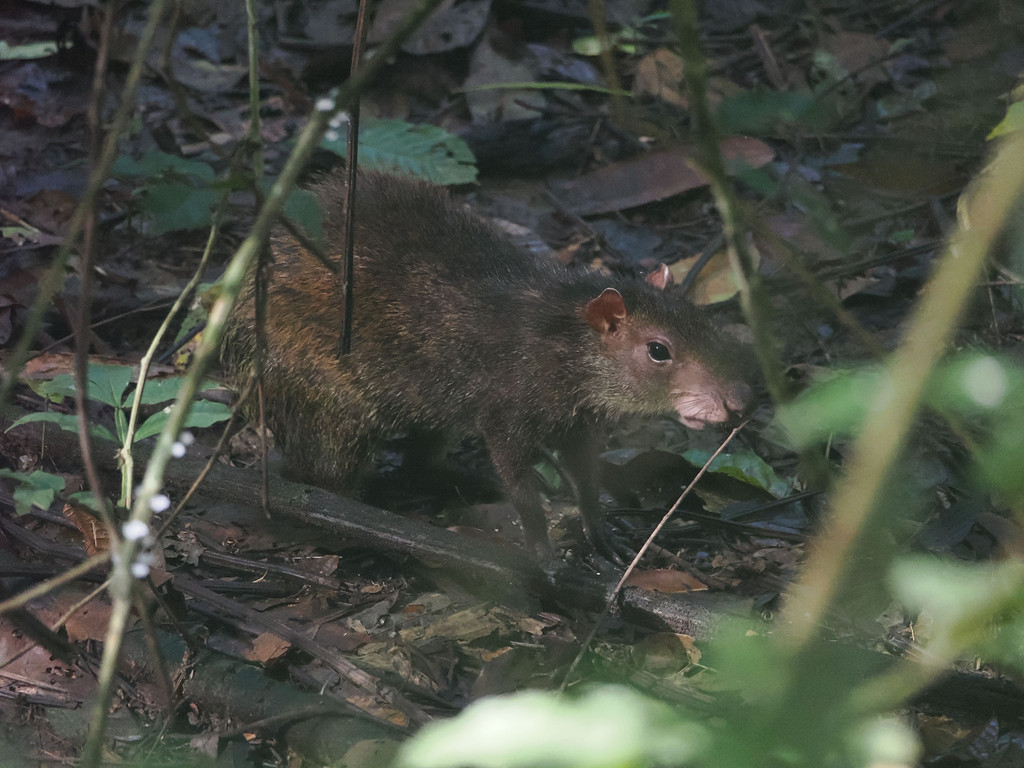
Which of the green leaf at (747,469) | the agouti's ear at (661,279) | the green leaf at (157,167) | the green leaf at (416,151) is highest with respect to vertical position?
the green leaf at (157,167)

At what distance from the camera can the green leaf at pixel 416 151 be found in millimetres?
6559

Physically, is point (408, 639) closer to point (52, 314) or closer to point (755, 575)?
point (755, 575)

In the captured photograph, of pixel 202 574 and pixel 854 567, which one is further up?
pixel 854 567

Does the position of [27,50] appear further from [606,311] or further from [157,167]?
[157,167]

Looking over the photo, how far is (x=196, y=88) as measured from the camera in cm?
771

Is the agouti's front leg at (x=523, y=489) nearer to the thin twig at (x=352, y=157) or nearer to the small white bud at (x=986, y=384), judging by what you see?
the thin twig at (x=352, y=157)

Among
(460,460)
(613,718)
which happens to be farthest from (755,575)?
(613,718)

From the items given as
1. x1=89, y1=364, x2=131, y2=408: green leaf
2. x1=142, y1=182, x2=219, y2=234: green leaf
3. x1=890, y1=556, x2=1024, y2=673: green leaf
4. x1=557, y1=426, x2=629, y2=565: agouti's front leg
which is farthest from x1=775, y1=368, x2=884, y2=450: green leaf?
x1=557, y1=426, x2=629, y2=565: agouti's front leg

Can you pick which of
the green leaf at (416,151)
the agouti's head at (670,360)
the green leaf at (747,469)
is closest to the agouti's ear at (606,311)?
the agouti's head at (670,360)

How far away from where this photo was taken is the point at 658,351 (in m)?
4.61

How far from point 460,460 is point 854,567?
443 centimetres

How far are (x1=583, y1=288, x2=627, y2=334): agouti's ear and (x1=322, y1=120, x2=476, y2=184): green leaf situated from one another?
2319mm

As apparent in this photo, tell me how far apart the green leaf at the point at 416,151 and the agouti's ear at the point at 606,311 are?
2.32 meters

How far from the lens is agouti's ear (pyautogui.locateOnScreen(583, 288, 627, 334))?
452 cm
